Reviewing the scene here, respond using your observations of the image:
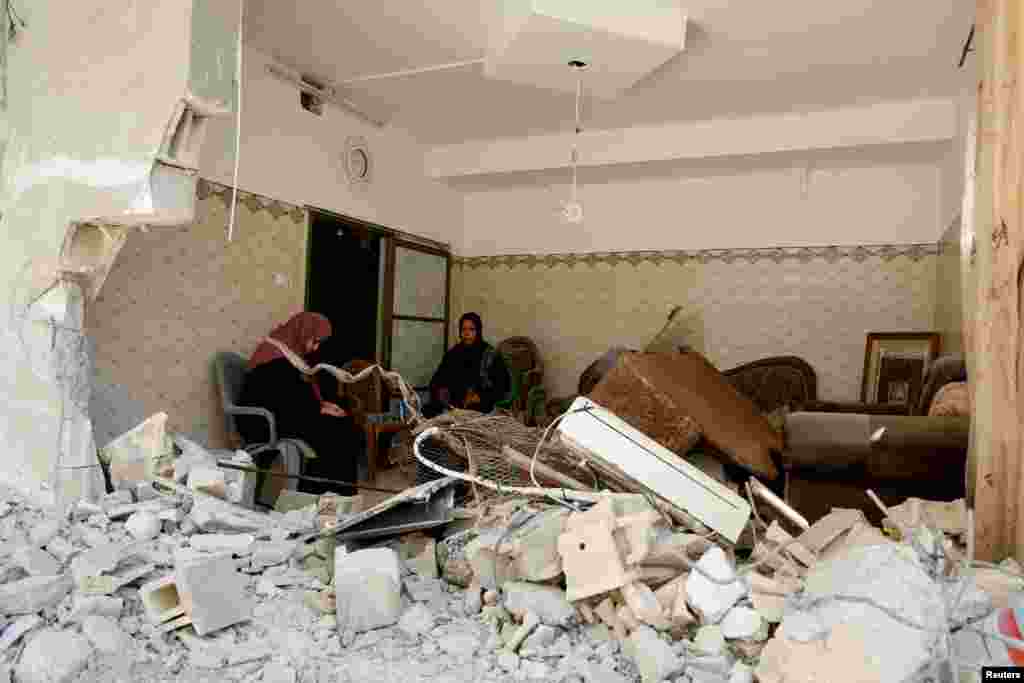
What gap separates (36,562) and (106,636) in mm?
553

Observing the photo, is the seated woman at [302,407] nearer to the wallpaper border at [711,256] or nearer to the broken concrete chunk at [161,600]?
the broken concrete chunk at [161,600]

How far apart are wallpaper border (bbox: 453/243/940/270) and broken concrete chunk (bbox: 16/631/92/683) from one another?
539 centimetres

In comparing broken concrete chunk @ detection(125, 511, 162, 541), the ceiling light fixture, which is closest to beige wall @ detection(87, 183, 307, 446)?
broken concrete chunk @ detection(125, 511, 162, 541)

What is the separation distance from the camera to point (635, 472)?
262 centimetres

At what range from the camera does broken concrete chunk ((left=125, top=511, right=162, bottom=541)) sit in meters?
2.60

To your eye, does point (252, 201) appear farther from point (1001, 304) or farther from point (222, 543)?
point (1001, 304)

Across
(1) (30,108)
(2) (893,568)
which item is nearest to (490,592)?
(2) (893,568)

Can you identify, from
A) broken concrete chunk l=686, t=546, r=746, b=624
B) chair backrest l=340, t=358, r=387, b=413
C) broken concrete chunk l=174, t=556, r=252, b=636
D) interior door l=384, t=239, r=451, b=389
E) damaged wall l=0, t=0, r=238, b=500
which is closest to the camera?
broken concrete chunk l=686, t=546, r=746, b=624

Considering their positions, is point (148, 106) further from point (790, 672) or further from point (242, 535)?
point (790, 672)

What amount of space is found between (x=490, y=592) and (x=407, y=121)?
461 centimetres

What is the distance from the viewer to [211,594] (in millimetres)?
2096

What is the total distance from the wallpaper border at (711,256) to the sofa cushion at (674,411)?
8.76 ft

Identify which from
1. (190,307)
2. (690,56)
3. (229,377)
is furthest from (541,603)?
(690,56)

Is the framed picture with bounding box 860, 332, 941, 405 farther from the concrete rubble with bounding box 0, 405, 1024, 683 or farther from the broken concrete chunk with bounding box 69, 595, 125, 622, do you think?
the broken concrete chunk with bounding box 69, 595, 125, 622
